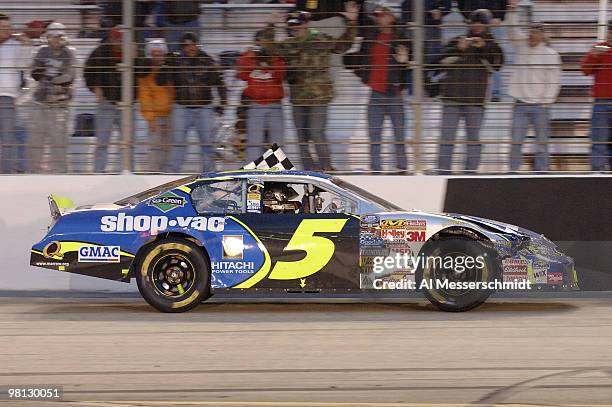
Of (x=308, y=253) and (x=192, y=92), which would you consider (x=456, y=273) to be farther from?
(x=192, y=92)

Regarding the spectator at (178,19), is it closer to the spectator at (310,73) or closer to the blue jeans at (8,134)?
the spectator at (310,73)

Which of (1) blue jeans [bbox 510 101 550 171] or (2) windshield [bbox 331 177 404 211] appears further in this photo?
(1) blue jeans [bbox 510 101 550 171]

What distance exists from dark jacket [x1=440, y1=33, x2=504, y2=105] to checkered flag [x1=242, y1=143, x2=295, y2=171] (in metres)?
2.12

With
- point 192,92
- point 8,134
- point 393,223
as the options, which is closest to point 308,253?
point 393,223

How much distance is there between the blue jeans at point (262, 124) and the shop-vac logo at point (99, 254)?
253cm

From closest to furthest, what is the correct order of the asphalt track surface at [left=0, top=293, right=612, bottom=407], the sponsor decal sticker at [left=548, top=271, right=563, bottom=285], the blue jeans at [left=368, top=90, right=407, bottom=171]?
the asphalt track surface at [left=0, top=293, right=612, bottom=407] → the sponsor decal sticker at [left=548, top=271, right=563, bottom=285] → the blue jeans at [left=368, top=90, right=407, bottom=171]

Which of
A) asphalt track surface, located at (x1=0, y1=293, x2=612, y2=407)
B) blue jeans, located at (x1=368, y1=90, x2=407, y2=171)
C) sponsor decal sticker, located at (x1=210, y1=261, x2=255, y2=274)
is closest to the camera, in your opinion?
asphalt track surface, located at (x1=0, y1=293, x2=612, y2=407)

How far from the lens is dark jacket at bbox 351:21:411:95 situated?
37.3 feet

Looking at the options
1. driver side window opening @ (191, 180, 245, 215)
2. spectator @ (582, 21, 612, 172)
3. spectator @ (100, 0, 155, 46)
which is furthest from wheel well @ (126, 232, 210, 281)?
spectator @ (582, 21, 612, 172)

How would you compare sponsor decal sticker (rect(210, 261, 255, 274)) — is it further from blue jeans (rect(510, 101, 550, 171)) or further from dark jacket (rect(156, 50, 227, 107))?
blue jeans (rect(510, 101, 550, 171))

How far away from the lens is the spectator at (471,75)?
1131 centimetres

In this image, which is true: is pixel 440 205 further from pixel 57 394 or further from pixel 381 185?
pixel 57 394

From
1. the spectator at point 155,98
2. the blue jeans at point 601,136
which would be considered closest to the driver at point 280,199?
the spectator at point 155,98

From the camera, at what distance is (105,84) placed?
38.2 ft
